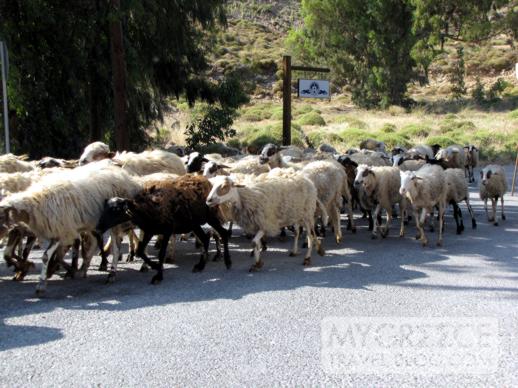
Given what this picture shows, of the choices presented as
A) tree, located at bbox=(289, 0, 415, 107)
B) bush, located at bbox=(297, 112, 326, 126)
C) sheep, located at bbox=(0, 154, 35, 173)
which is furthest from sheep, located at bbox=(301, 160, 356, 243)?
tree, located at bbox=(289, 0, 415, 107)

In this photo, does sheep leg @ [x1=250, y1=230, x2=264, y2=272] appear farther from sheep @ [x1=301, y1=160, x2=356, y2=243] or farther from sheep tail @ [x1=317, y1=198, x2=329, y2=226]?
sheep @ [x1=301, y1=160, x2=356, y2=243]

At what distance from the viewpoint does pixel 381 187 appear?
37.2ft

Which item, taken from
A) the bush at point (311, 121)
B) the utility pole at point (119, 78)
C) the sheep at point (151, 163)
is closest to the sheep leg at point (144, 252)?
the sheep at point (151, 163)

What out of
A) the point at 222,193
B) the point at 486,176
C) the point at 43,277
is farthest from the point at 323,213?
the point at 43,277

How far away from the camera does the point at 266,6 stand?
286ft

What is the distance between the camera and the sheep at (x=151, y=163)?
11023 mm

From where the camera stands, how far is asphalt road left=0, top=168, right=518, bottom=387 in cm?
493

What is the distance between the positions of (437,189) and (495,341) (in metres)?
5.34

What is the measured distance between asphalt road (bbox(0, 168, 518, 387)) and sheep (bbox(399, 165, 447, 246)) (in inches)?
34.2

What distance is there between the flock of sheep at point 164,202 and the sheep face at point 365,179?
0.02m

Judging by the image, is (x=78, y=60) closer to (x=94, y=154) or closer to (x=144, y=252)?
(x=94, y=154)

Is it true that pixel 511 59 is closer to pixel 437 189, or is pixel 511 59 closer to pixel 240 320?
pixel 437 189

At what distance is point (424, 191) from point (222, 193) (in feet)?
12.5

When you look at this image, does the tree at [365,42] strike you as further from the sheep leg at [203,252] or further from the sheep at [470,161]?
the sheep leg at [203,252]
